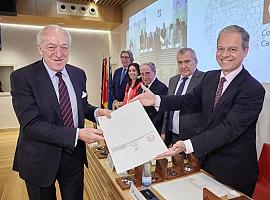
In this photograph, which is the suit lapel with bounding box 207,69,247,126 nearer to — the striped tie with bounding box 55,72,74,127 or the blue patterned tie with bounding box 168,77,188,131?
the striped tie with bounding box 55,72,74,127

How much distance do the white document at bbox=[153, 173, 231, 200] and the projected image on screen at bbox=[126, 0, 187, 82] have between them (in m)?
2.57

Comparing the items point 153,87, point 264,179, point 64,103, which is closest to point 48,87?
point 64,103

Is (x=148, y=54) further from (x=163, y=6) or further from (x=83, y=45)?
(x=83, y=45)

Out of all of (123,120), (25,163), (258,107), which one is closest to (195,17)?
(258,107)

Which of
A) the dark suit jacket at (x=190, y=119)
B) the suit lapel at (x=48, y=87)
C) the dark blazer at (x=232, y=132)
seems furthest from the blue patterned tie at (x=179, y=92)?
the suit lapel at (x=48, y=87)

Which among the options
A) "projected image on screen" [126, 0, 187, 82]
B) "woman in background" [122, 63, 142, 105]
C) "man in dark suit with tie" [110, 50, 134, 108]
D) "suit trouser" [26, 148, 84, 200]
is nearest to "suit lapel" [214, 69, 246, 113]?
"suit trouser" [26, 148, 84, 200]

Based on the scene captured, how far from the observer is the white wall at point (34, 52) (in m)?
6.77

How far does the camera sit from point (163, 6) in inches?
161

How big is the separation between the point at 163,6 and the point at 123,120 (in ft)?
10.8

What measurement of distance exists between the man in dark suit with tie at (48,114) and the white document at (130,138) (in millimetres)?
123

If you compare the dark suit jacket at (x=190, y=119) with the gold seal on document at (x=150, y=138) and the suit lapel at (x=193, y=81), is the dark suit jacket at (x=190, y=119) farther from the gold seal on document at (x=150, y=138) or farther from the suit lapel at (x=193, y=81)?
the gold seal on document at (x=150, y=138)

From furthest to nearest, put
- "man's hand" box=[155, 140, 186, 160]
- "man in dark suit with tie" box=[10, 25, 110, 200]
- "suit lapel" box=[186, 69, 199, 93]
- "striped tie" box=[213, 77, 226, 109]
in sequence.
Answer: "suit lapel" box=[186, 69, 199, 93] < "striped tie" box=[213, 77, 226, 109] < "man in dark suit with tie" box=[10, 25, 110, 200] < "man's hand" box=[155, 140, 186, 160]

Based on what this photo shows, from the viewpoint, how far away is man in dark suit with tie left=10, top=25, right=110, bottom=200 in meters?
1.32

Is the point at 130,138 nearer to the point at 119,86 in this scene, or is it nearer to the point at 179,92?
the point at 179,92
